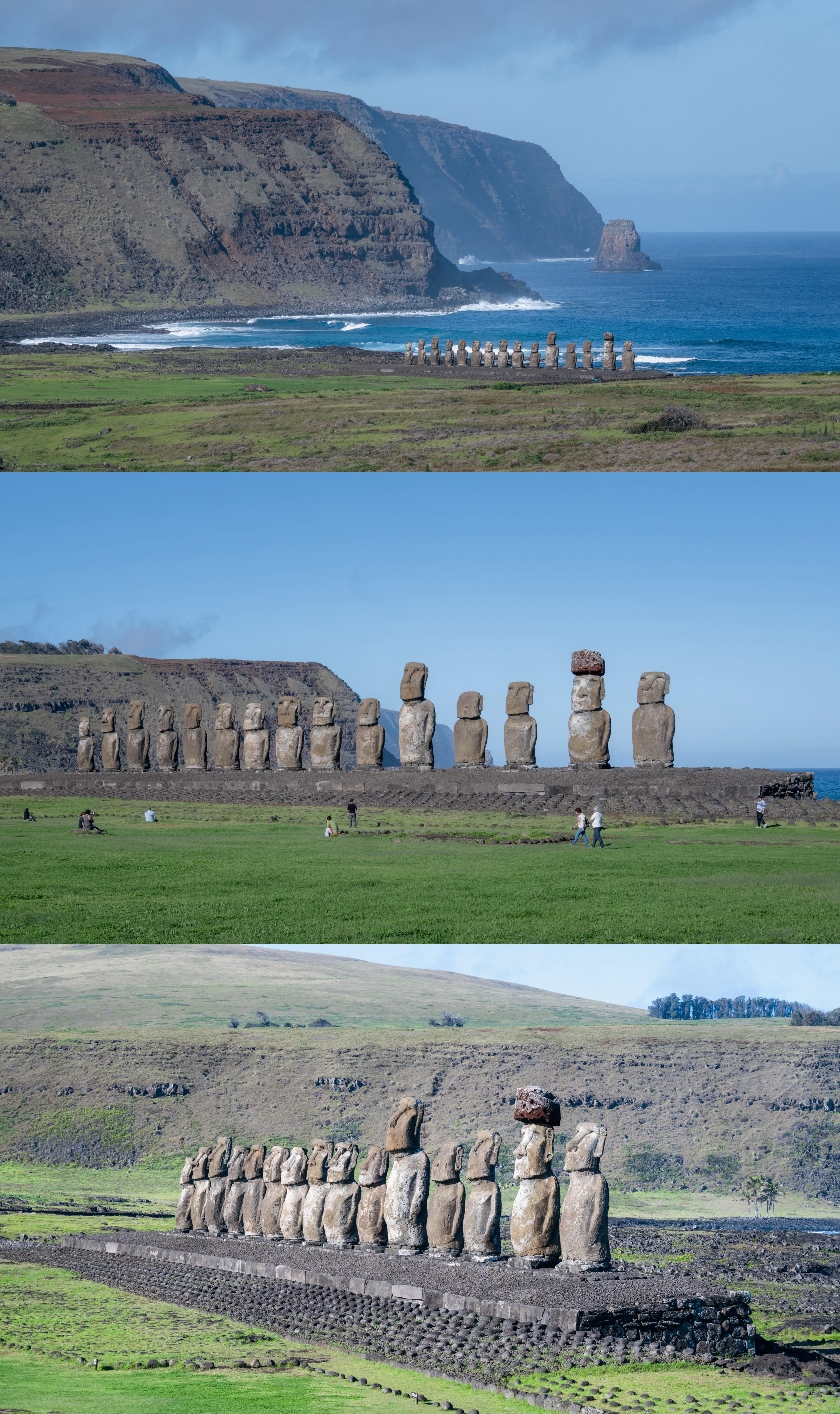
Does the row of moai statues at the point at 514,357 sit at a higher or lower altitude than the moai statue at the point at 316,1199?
higher

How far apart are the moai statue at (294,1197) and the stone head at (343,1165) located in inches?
42.8

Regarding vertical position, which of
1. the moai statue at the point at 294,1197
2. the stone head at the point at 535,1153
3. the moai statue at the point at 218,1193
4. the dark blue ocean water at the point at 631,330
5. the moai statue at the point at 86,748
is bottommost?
the moai statue at the point at 218,1193

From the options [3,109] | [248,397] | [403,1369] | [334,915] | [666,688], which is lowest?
[403,1369]

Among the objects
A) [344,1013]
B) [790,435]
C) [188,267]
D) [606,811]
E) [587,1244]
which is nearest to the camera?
[587,1244]

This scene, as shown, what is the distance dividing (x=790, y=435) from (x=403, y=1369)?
32.6m

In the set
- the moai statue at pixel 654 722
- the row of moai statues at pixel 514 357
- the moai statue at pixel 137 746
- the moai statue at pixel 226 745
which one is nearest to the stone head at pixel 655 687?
the moai statue at pixel 654 722

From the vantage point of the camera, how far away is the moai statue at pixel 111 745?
42781 millimetres

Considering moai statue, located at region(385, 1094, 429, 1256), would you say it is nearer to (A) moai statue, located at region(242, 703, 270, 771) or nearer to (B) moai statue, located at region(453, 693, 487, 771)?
(B) moai statue, located at region(453, 693, 487, 771)

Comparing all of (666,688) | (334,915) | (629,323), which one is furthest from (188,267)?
(334,915)

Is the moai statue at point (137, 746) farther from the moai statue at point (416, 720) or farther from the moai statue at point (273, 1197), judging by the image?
the moai statue at point (273, 1197)

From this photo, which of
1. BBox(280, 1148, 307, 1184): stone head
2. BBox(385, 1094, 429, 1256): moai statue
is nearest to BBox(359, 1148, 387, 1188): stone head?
BBox(385, 1094, 429, 1256): moai statue

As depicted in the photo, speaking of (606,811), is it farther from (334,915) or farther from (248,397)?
(248,397)

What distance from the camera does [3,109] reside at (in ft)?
499

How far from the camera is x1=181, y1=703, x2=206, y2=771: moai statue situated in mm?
40562
